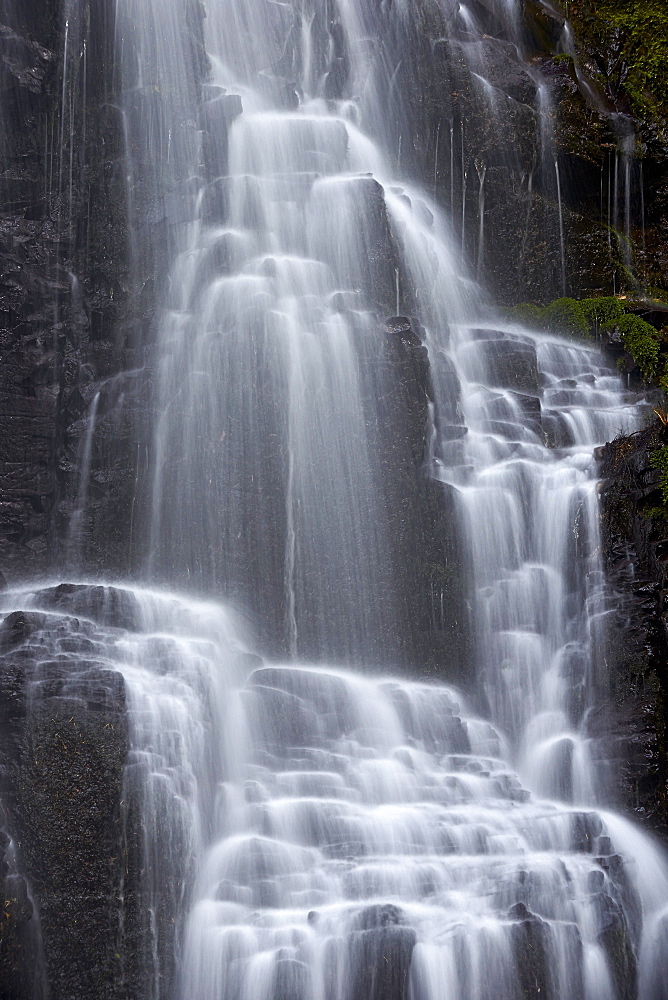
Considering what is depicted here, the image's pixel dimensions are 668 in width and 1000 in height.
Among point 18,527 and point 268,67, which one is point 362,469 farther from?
point 268,67

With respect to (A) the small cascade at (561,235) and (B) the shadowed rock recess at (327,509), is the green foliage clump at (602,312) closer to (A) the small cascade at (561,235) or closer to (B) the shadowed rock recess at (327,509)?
(B) the shadowed rock recess at (327,509)

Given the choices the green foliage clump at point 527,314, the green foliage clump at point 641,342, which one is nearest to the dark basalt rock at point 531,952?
the green foliage clump at point 641,342

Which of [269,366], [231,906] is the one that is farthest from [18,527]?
[231,906]

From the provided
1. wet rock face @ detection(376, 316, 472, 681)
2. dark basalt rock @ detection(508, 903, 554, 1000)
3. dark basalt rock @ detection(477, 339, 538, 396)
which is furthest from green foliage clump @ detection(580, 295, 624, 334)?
dark basalt rock @ detection(508, 903, 554, 1000)

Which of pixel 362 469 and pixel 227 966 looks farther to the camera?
pixel 362 469

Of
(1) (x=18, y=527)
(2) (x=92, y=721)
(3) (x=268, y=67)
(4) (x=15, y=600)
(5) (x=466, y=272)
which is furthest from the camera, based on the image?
(3) (x=268, y=67)

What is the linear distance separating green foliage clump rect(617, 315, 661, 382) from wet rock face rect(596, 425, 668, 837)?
167 inches

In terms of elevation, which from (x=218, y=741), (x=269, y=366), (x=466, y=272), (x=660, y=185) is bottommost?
(x=218, y=741)

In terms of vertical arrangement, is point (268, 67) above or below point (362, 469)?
above

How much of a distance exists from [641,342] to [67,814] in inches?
565

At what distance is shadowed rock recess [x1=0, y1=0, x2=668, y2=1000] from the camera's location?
9594 millimetres

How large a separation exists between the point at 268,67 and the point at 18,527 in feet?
45.7

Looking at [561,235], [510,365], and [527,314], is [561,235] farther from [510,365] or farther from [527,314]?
[510,365]

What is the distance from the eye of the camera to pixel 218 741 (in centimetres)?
1134
